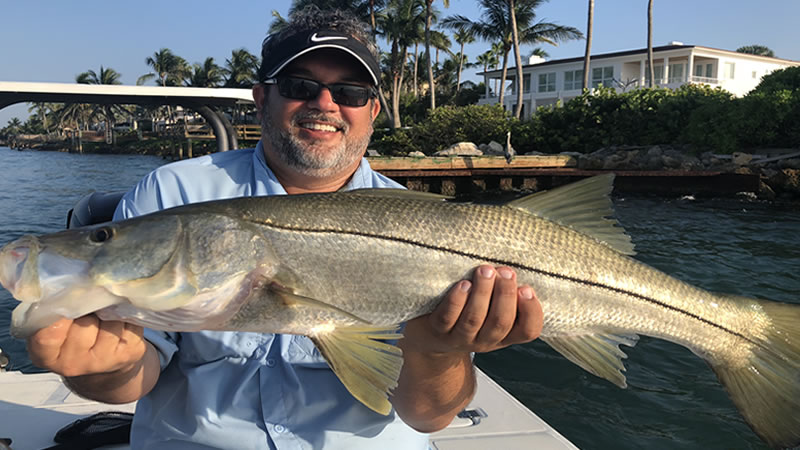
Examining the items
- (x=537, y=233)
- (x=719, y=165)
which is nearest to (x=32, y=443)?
(x=537, y=233)

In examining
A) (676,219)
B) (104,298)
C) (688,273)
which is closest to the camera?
(104,298)

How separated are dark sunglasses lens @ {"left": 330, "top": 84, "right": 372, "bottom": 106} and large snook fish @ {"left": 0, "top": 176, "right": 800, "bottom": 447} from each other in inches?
35.4

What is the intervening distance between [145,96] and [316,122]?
10659 millimetres

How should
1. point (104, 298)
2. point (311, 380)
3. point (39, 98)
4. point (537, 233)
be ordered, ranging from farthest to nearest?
point (39, 98) < point (311, 380) < point (537, 233) < point (104, 298)

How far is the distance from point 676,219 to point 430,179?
28.2 feet

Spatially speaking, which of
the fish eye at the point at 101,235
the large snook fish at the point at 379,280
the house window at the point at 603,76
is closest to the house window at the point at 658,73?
the house window at the point at 603,76

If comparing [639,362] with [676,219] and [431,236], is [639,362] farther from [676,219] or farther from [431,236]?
[676,219]

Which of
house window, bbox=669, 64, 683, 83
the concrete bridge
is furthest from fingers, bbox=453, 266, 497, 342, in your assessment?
house window, bbox=669, 64, 683, 83

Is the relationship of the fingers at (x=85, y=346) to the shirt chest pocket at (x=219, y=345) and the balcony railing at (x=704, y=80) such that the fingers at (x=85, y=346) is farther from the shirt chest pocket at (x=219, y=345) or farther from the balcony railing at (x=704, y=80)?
the balcony railing at (x=704, y=80)

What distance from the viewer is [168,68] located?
7906 centimetres

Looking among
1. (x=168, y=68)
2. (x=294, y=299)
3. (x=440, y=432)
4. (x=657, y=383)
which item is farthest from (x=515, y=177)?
(x=168, y=68)

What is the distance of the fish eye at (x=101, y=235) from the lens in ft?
5.50

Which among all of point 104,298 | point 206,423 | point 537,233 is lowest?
point 206,423

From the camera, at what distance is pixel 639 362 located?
21.6 ft
